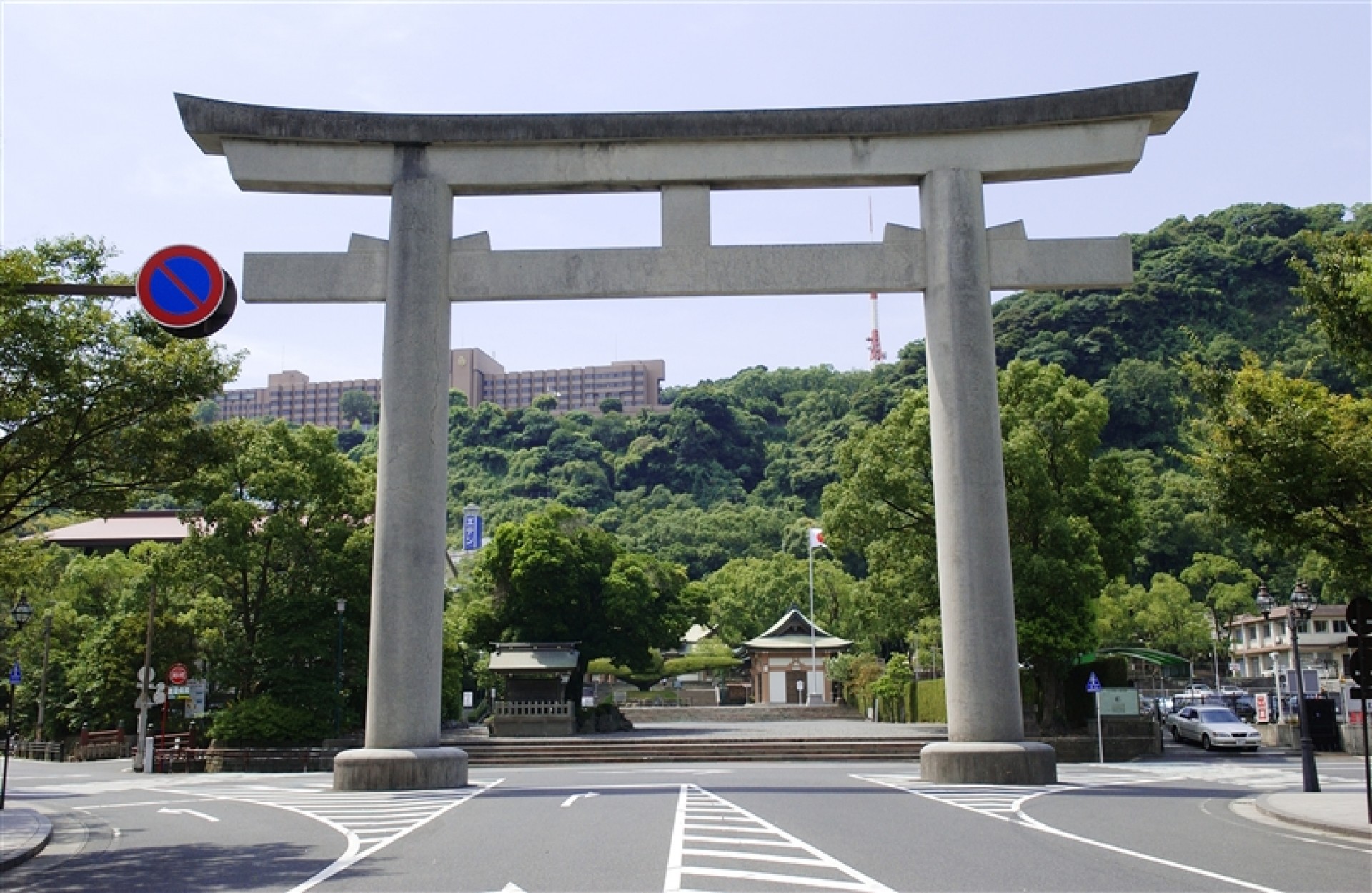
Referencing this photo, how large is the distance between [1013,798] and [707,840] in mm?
6356

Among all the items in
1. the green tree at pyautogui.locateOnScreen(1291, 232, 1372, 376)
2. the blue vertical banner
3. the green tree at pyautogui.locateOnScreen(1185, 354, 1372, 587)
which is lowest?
the green tree at pyautogui.locateOnScreen(1185, 354, 1372, 587)

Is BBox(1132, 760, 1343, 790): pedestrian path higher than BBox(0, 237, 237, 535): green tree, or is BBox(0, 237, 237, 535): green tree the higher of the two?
BBox(0, 237, 237, 535): green tree

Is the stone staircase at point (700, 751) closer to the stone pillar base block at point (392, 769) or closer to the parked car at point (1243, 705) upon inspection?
the stone pillar base block at point (392, 769)

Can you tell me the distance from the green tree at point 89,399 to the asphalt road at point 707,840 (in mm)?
5213

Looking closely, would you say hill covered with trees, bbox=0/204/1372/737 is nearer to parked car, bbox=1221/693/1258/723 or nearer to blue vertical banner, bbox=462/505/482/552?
blue vertical banner, bbox=462/505/482/552

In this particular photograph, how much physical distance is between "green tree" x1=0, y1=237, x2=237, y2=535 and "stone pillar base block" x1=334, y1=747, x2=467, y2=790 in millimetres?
5442

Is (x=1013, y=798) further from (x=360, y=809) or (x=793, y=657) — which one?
(x=793, y=657)

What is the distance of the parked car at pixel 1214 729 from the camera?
3272 cm

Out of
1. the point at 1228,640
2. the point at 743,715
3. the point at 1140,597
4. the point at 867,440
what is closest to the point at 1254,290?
the point at 1228,640

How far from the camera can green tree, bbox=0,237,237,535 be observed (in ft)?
52.0

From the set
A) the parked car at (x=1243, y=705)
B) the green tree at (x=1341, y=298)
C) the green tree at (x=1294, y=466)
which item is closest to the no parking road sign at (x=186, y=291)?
the green tree at (x=1341, y=298)

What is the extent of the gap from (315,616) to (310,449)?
5648mm

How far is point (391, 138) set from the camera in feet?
62.5

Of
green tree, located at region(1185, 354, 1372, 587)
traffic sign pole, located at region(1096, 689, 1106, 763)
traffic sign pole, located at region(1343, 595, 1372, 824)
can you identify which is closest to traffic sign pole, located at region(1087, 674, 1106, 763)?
traffic sign pole, located at region(1096, 689, 1106, 763)
